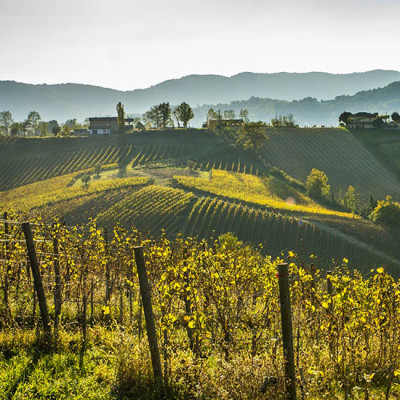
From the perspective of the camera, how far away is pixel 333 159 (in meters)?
96.6

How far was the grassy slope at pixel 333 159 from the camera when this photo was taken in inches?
3332

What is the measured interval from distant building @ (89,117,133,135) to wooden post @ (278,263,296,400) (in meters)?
108

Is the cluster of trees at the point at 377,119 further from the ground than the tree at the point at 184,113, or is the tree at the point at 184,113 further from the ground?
the tree at the point at 184,113

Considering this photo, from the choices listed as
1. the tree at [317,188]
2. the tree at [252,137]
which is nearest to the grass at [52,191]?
the tree at [317,188]

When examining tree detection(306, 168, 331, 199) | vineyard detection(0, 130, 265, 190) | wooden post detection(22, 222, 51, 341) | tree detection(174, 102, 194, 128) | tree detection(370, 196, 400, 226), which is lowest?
tree detection(370, 196, 400, 226)

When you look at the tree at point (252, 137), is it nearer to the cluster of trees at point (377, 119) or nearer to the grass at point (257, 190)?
the grass at point (257, 190)

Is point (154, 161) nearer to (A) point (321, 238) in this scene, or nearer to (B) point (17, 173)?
(B) point (17, 173)

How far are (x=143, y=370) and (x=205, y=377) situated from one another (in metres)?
1.36

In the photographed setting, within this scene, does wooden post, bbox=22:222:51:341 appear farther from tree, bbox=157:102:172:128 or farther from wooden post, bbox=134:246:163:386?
tree, bbox=157:102:172:128

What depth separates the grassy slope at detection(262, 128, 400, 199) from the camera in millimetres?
84625

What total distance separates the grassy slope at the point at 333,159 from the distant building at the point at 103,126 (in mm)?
42918

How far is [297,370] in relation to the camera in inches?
297

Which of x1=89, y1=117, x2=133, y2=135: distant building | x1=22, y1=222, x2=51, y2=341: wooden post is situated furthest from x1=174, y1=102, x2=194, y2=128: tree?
x1=22, y1=222, x2=51, y2=341: wooden post

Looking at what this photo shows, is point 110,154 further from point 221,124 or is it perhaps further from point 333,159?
point 333,159
